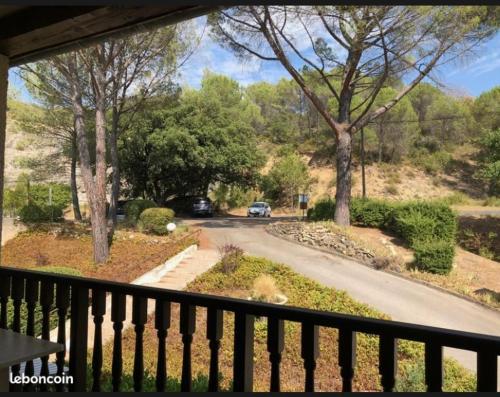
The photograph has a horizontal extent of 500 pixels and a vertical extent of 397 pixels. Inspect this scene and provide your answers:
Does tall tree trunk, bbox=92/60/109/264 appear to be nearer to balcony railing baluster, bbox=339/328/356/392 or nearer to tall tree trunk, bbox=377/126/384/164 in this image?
balcony railing baluster, bbox=339/328/356/392

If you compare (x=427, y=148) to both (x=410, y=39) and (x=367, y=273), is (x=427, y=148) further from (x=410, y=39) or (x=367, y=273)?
(x=367, y=273)

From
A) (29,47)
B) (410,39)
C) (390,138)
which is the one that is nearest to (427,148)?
(390,138)

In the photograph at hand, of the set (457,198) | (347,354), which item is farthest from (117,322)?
(457,198)

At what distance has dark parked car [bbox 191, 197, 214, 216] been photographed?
2156cm

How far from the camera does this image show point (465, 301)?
8.25m

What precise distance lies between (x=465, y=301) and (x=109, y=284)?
8195mm

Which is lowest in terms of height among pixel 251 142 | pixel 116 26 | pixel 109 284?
pixel 109 284

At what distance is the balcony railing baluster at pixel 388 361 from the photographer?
45.1 inches

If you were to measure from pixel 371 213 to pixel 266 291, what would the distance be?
6422mm

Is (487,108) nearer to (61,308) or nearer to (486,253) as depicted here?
(486,253)

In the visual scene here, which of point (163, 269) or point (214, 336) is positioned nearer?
point (214, 336)

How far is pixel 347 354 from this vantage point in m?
1.23

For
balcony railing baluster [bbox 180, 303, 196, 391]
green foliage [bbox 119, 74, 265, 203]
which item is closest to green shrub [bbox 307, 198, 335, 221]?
green foliage [bbox 119, 74, 265, 203]

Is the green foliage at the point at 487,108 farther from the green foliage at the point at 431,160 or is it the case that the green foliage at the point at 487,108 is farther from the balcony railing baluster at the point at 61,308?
the balcony railing baluster at the point at 61,308
